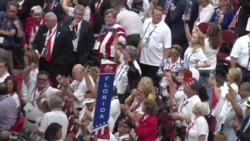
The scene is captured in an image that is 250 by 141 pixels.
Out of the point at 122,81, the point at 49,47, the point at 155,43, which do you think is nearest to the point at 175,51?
the point at 122,81

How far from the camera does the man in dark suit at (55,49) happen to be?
19422 mm

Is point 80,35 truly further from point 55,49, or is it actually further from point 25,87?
point 25,87

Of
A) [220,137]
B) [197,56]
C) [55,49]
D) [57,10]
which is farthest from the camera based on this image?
[57,10]

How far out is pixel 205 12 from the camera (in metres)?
21.4

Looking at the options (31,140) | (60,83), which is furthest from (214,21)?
(31,140)

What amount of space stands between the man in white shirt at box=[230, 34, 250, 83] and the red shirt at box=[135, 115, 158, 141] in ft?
10.1

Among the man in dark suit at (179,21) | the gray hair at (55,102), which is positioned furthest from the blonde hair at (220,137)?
the man in dark suit at (179,21)

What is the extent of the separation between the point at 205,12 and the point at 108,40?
2566 millimetres

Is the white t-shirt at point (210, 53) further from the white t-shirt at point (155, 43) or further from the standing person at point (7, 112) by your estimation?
the standing person at point (7, 112)

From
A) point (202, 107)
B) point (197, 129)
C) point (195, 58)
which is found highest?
point (195, 58)

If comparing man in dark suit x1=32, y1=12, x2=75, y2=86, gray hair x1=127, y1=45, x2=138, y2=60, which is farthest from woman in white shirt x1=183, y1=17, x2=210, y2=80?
man in dark suit x1=32, y1=12, x2=75, y2=86

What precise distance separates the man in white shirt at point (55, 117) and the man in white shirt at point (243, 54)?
385 centimetres

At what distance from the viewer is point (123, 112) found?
1733cm

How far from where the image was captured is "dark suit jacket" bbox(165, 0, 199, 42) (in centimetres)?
2133
